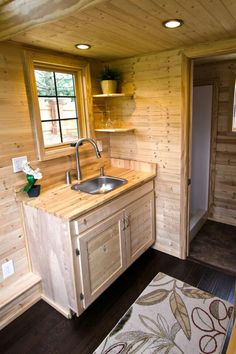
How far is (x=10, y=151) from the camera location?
6.46 ft

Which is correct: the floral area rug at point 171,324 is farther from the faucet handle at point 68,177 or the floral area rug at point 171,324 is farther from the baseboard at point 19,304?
the faucet handle at point 68,177

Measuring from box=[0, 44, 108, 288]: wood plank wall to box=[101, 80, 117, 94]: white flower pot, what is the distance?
0.88 m

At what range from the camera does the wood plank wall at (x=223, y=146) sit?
10.2 feet

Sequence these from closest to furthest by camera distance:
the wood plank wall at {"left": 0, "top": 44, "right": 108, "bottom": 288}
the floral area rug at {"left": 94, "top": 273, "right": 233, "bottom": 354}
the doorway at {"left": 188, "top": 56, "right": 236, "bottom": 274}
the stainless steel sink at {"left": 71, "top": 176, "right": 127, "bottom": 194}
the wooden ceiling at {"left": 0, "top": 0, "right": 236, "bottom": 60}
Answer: the wooden ceiling at {"left": 0, "top": 0, "right": 236, "bottom": 60} → the floral area rug at {"left": 94, "top": 273, "right": 233, "bottom": 354} → the wood plank wall at {"left": 0, "top": 44, "right": 108, "bottom": 288} → the stainless steel sink at {"left": 71, "top": 176, "right": 127, "bottom": 194} → the doorway at {"left": 188, "top": 56, "right": 236, "bottom": 274}

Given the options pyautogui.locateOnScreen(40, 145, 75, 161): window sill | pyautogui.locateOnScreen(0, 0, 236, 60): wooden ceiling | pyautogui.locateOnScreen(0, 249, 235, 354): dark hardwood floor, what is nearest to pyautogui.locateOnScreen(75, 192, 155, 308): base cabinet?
pyautogui.locateOnScreen(0, 249, 235, 354): dark hardwood floor

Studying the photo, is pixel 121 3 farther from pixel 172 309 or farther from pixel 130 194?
pixel 172 309

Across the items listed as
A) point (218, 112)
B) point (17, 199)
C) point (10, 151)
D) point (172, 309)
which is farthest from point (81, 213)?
point (218, 112)

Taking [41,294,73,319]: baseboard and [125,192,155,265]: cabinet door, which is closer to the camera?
[41,294,73,319]: baseboard

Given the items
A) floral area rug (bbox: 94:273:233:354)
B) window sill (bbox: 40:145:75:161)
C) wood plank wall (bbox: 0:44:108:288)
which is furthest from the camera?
window sill (bbox: 40:145:75:161)

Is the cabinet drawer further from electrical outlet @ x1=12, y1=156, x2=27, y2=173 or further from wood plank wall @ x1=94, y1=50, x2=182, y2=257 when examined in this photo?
electrical outlet @ x1=12, y1=156, x2=27, y2=173

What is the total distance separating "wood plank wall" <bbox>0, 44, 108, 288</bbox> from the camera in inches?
74.5

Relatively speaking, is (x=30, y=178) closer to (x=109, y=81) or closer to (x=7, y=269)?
(x=7, y=269)

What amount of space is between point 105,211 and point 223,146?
207 cm

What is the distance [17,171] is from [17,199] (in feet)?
0.75
